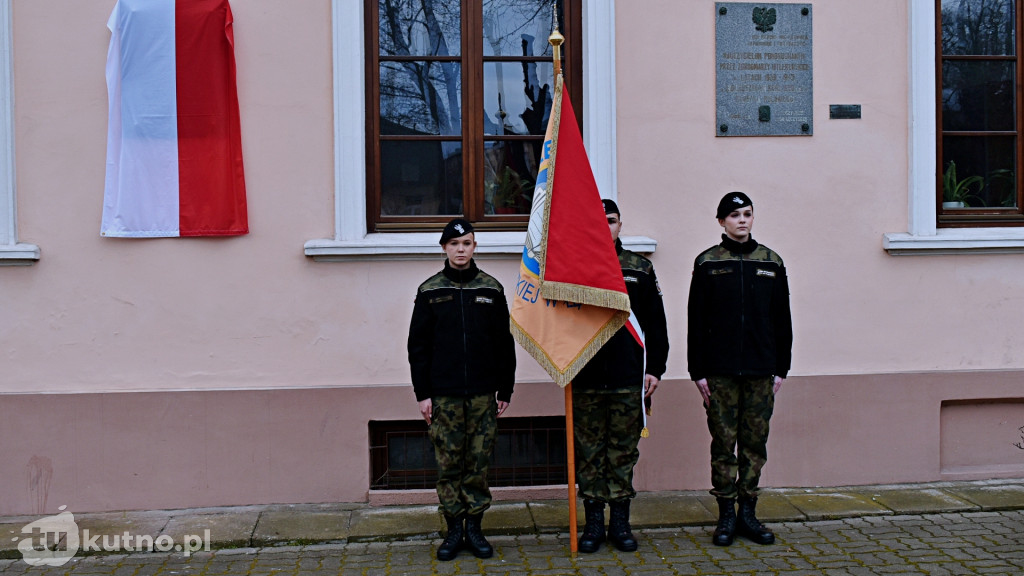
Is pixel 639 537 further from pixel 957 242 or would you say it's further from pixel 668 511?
pixel 957 242

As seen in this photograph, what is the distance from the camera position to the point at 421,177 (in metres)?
6.02

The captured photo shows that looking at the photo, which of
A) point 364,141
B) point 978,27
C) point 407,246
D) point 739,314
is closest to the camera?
point 739,314

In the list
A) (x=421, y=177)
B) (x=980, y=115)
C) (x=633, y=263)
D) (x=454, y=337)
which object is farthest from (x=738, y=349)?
(x=980, y=115)

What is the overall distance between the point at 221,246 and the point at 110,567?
1977mm

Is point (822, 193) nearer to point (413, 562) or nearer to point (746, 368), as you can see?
point (746, 368)

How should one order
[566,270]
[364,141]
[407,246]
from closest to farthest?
[566,270], [407,246], [364,141]

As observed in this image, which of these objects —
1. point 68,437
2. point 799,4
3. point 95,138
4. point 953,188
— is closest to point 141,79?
point 95,138

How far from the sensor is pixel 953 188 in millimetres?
6277

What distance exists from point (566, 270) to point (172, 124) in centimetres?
270

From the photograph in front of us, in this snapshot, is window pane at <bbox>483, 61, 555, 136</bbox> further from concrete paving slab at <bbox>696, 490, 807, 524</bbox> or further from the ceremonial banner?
concrete paving slab at <bbox>696, 490, 807, 524</bbox>

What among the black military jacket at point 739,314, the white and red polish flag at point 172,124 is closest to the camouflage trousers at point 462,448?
the black military jacket at point 739,314

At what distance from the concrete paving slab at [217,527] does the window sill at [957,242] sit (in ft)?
14.5

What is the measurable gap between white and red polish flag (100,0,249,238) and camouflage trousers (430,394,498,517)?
1.92m

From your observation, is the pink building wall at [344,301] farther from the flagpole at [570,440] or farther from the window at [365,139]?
the flagpole at [570,440]
